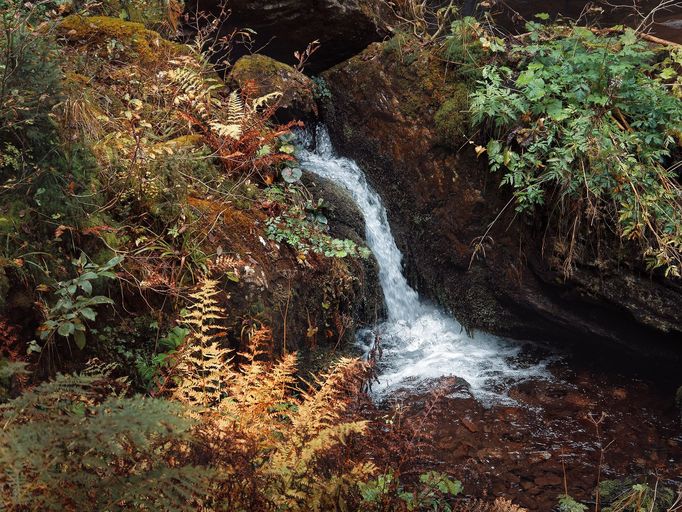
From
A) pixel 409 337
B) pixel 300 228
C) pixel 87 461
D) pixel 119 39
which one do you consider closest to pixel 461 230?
pixel 409 337

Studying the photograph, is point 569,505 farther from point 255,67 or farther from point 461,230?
point 255,67

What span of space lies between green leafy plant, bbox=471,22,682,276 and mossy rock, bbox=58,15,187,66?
343 centimetres

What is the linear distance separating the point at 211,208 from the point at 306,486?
105 inches

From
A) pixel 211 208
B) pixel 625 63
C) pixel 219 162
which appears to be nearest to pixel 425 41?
pixel 625 63

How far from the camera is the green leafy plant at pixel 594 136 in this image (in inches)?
204

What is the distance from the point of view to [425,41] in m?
7.00

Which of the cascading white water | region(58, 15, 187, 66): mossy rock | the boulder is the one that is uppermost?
the boulder

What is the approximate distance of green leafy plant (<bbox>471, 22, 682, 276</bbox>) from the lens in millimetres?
5180

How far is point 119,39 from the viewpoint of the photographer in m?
5.55

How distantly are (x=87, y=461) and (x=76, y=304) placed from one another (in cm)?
157

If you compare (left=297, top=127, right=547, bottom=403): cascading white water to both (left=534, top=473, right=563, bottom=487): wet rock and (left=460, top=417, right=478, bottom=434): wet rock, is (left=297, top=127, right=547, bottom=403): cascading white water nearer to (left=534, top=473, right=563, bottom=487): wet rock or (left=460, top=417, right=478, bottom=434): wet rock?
(left=460, top=417, right=478, bottom=434): wet rock

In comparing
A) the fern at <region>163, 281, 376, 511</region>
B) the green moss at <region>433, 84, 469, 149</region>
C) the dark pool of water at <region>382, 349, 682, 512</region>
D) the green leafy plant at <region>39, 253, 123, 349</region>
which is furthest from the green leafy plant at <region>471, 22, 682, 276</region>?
the green leafy plant at <region>39, 253, 123, 349</region>

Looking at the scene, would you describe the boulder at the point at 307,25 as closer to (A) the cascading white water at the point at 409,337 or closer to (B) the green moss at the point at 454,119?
(A) the cascading white water at the point at 409,337

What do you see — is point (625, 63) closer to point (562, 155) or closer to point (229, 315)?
point (562, 155)
